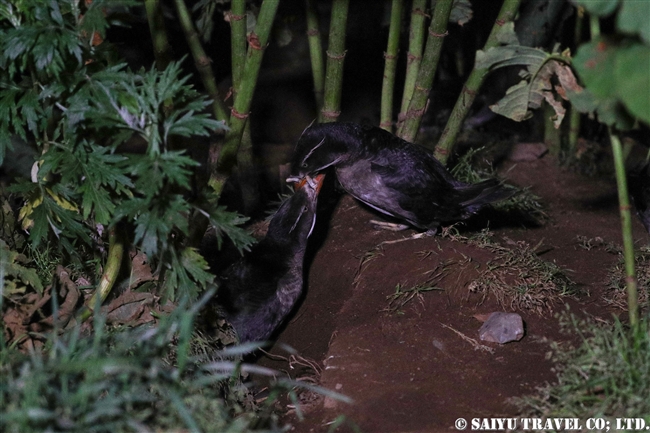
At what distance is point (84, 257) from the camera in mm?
4348

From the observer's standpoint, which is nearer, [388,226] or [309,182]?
[309,182]

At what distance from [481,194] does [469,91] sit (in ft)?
2.37

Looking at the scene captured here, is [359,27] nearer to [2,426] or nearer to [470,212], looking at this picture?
[470,212]

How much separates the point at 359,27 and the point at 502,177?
340 cm

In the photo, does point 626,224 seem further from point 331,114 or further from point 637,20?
point 331,114

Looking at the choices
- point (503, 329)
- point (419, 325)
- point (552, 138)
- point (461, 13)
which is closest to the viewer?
point (503, 329)

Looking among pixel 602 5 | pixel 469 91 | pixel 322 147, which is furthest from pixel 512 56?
pixel 322 147

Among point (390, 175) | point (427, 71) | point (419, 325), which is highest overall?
point (427, 71)

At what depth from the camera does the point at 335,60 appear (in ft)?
16.3

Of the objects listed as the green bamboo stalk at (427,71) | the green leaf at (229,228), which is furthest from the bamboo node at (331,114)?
the green leaf at (229,228)

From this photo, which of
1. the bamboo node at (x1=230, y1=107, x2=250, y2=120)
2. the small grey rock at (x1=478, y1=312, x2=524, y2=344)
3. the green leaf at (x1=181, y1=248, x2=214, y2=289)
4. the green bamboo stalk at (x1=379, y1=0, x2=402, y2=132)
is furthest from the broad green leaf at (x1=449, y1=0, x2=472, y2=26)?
the green leaf at (x1=181, y1=248, x2=214, y2=289)

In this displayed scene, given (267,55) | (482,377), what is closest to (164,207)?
(482,377)

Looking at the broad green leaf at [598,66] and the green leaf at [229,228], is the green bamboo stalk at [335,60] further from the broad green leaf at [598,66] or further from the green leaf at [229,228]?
the broad green leaf at [598,66]

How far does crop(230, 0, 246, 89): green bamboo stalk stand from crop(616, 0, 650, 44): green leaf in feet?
7.55
